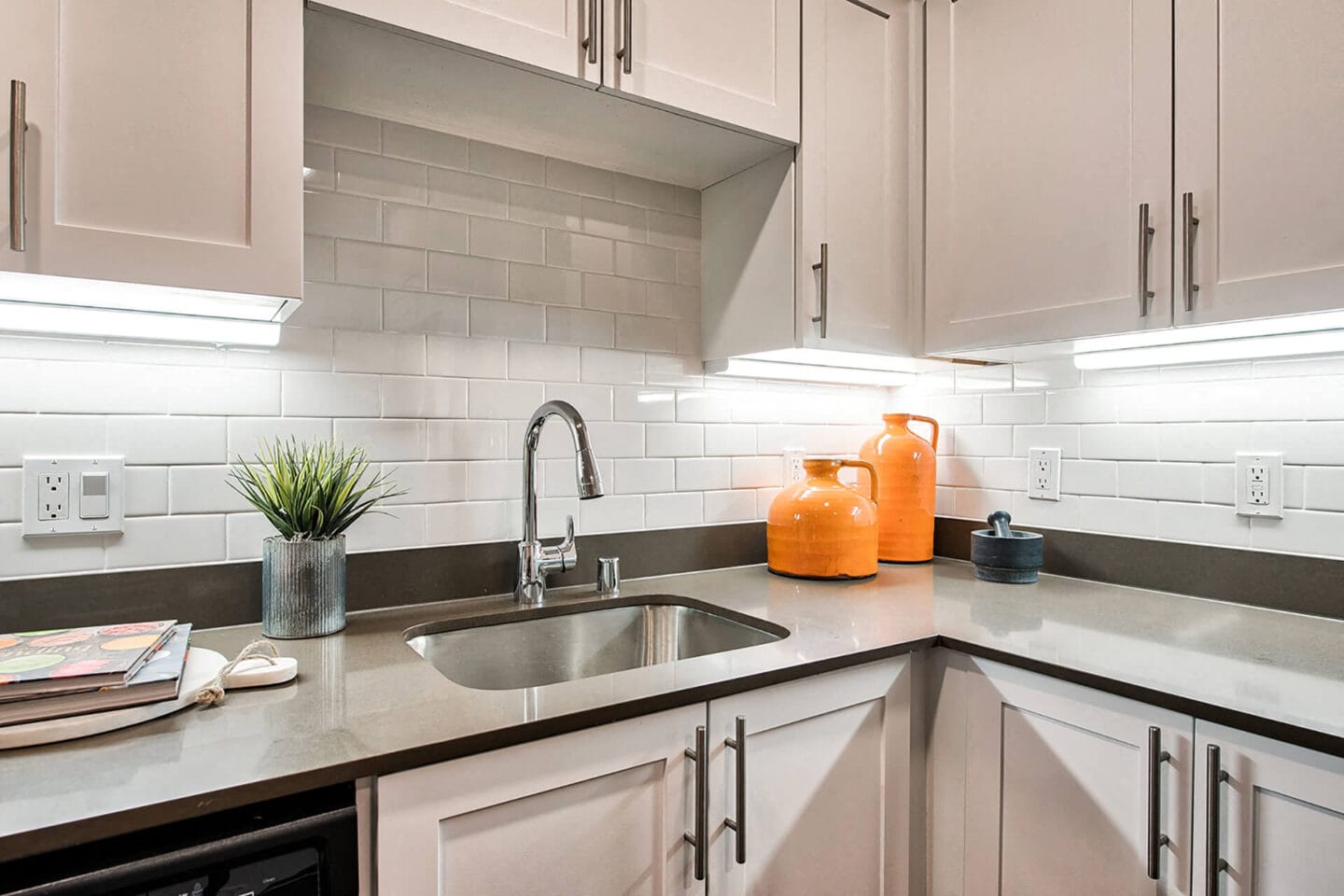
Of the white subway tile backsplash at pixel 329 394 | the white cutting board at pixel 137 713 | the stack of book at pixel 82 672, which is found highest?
the white subway tile backsplash at pixel 329 394

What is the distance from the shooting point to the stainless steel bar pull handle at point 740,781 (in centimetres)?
108

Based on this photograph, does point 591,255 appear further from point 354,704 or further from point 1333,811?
point 1333,811

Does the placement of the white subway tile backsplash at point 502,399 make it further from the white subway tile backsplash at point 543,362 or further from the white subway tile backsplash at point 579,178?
the white subway tile backsplash at point 579,178

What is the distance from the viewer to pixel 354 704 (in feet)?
3.10

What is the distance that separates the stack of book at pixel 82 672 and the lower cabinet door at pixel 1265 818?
1310 mm

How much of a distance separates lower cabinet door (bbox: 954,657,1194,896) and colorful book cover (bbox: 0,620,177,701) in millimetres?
1225

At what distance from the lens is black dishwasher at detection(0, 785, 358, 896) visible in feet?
2.20

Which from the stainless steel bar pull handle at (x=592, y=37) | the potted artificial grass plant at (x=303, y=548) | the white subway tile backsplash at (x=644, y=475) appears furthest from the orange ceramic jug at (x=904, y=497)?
the potted artificial grass plant at (x=303, y=548)

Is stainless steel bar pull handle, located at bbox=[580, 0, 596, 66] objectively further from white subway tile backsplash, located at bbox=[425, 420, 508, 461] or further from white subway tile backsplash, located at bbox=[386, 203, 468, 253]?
white subway tile backsplash, located at bbox=[425, 420, 508, 461]

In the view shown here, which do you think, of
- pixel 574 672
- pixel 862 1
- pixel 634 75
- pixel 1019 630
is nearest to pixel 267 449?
pixel 574 672

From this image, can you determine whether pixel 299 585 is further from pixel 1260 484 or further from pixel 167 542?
pixel 1260 484

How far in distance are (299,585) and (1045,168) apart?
1585 millimetres

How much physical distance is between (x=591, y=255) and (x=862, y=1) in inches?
32.6

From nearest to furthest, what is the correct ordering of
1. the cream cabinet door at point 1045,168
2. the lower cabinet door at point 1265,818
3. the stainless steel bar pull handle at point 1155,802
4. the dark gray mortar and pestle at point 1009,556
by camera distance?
the lower cabinet door at point 1265,818
the stainless steel bar pull handle at point 1155,802
the cream cabinet door at point 1045,168
the dark gray mortar and pestle at point 1009,556
